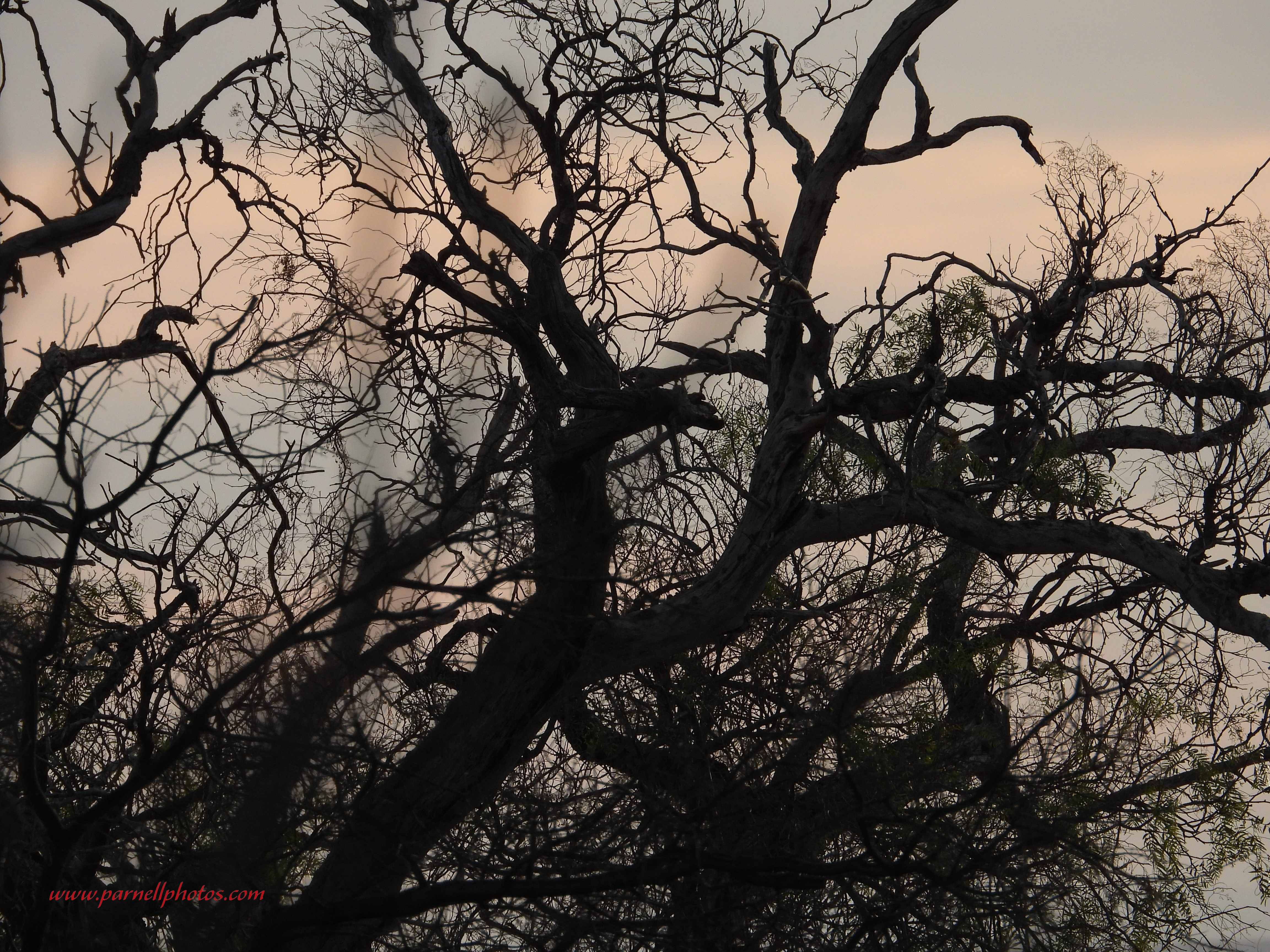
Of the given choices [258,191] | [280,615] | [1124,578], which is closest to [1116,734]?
[1124,578]

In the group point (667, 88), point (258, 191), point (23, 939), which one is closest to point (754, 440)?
point (667, 88)

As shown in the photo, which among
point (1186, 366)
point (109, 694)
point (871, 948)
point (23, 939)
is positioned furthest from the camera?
point (1186, 366)

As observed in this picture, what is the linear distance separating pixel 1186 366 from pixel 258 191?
7.57 m

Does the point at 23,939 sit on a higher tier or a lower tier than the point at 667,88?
lower

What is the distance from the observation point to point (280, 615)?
239 inches

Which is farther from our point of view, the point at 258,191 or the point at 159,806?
the point at 258,191

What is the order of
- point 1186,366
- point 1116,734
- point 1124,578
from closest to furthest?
point 1116,734 < point 1186,366 < point 1124,578

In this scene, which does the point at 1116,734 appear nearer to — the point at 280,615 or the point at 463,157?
the point at 280,615

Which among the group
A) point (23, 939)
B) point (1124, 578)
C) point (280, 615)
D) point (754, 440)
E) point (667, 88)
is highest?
point (667, 88)

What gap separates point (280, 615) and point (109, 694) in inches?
94.5

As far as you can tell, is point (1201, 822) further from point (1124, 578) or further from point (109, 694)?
point (109, 694)

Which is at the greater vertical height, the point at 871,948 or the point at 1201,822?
the point at 1201,822

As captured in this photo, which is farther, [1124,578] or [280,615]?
[1124,578]

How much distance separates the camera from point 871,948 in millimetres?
6668
